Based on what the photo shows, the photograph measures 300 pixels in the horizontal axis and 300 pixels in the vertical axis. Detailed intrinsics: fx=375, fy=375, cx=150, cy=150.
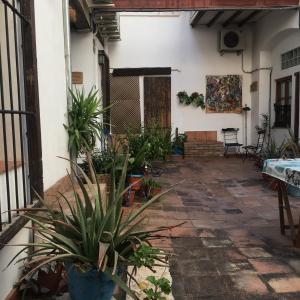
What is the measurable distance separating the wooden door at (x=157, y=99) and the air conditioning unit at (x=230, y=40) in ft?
5.72

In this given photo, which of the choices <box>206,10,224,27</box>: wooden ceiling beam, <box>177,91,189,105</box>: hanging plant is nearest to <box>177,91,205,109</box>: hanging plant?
<box>177,91,189,105</box>: hanging plant

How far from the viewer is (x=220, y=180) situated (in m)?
7.04

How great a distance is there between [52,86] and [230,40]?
7.83m

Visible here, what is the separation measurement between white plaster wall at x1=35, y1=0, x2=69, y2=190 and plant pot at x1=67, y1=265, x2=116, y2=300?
1.44 m

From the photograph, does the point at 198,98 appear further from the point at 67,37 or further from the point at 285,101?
the point at 67,37

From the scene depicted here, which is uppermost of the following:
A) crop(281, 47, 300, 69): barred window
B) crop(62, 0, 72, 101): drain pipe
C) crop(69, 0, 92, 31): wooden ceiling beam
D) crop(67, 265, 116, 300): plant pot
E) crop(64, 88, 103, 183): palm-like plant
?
crop(69, 0, 92, 31): wooden ceiling beam

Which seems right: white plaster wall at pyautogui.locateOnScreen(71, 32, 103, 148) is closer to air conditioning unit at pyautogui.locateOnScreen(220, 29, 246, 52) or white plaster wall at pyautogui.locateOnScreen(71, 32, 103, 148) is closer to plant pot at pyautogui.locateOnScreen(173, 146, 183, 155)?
plant pot at pyautogui.locateOnScreen(173, 146, 183, 155)

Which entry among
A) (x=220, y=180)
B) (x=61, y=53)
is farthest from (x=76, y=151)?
(x=220, y=180)

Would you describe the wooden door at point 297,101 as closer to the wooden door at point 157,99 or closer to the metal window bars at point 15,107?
the wooden door at point 157,99

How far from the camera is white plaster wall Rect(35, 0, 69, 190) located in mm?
3191

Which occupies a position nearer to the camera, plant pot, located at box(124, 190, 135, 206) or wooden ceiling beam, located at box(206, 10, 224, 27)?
plant pot, located at box(124, 190, 135, 206)

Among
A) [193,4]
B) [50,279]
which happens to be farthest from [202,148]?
[50,279]

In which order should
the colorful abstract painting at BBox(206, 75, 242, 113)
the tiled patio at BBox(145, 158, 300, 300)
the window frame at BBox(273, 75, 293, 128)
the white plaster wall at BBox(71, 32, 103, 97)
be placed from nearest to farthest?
1. the tiled patio at BBox(145, 158, 300, 300)
2. the white plaster wall at BBox(71, 32, 103, 97)
3. the window frame at BBox(273, 75, 293, 128)
4. the colorful abstract painting at BBox(206, 75, 242, 113)

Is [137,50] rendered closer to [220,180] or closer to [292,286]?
[220,180]
